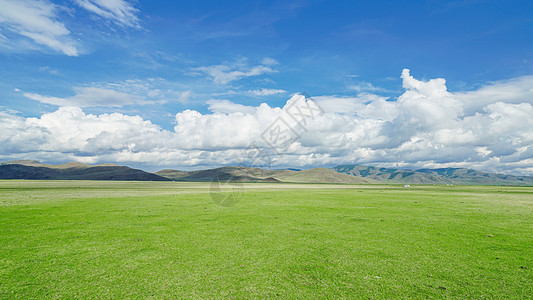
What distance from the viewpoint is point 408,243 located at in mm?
10258

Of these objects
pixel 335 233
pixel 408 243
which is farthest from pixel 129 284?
pixel 408 243

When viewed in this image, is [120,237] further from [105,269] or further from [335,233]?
[335,233]

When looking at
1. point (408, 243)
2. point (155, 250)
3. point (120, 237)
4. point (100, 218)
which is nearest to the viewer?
point (155, 250)

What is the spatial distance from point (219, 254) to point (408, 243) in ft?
23.1

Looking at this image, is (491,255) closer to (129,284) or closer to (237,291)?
(237,291)

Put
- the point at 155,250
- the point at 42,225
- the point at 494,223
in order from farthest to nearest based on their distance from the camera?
the point at 494,223 → the point at 42,225 → the point at 155,250

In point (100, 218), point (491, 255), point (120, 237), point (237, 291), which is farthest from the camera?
point (100, 218)

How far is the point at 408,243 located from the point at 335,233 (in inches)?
116

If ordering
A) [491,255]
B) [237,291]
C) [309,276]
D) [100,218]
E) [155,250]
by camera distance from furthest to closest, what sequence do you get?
[100,218], [155,250], [491,255], [309,276], [237,291]

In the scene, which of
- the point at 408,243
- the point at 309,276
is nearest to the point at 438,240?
the point at 408,243

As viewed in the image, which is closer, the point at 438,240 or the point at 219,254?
the point at 219,254

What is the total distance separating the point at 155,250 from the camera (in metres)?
9.30

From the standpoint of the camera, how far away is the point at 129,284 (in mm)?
6500

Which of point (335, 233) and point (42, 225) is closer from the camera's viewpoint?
point (335, 233)
